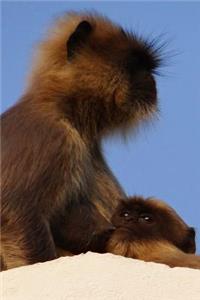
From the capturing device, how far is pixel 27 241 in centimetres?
781

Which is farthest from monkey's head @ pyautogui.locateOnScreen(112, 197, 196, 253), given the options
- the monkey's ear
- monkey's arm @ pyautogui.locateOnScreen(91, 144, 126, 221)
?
the monkey's ear

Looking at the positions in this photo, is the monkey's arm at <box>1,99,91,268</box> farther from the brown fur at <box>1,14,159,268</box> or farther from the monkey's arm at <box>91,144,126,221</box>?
the monkey's arm at <box>91,144,126,221</box>

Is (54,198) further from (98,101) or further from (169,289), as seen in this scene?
(169,289)

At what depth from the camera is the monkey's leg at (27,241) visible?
25.5 ft

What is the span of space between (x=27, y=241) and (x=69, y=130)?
99 cm

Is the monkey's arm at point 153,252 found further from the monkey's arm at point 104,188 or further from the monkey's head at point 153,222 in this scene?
A: the monkey's arm at point 104,188

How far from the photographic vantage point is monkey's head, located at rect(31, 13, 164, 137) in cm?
859

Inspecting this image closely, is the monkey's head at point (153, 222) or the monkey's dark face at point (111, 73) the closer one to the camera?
the monkey's head at point (153, 222)

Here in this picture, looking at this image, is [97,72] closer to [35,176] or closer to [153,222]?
[35,176]

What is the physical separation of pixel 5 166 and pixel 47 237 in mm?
653

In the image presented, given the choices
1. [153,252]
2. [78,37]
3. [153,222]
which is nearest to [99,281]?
[153,252]

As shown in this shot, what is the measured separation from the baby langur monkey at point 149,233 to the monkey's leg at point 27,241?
1.53ft

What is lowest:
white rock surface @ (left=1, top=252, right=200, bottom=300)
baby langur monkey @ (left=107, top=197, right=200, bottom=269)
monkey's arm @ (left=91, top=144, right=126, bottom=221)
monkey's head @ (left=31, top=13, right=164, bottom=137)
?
white rock surface @ (left=1, top=252, right=200, bottom=300)

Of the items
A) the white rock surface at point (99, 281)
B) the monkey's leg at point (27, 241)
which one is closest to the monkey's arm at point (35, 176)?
the monkey's leg at point (27, 241)
